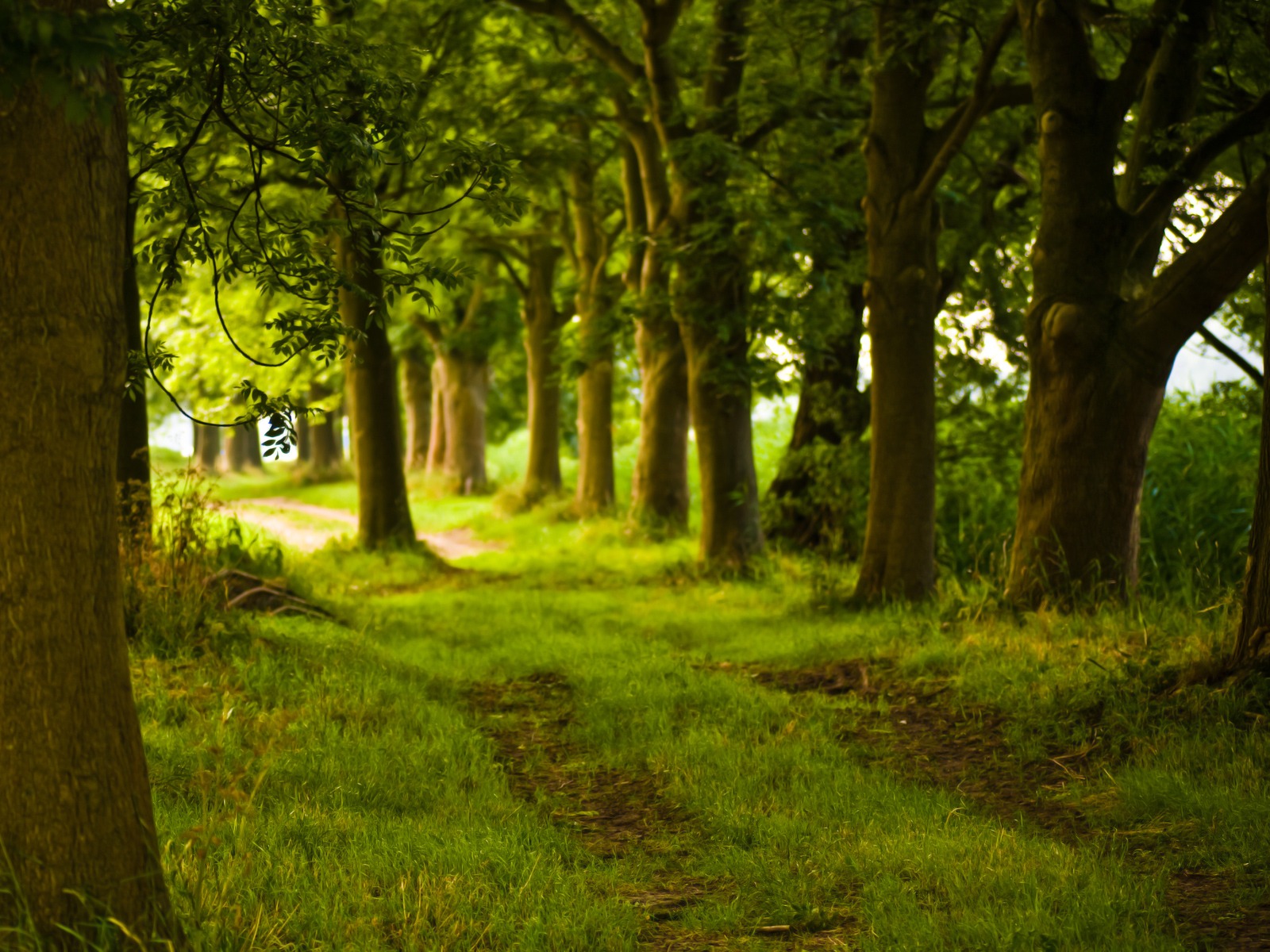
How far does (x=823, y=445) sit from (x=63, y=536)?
40.7 feet

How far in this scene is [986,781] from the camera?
6.01 meters

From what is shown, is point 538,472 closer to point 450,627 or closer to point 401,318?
point 401,318

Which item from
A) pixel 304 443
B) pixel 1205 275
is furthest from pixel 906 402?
pixel 304 443

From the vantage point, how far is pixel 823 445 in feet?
48.8

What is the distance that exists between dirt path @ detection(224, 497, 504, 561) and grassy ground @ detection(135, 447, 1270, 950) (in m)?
9.33

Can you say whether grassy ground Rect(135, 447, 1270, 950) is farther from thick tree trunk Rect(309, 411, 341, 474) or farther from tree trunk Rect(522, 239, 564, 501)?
thick tree trunk Rect(309, 411, 341, 474)

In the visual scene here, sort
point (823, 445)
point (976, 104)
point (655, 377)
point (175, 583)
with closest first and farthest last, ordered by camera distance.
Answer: point (175, 583) < point (976, 104) < point (823, 445) < point (655, 377)

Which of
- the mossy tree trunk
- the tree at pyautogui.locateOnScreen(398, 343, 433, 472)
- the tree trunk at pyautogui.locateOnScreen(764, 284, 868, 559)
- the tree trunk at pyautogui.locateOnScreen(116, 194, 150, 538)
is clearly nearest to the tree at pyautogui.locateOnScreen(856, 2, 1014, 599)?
the tree trunk at pyautogui.locateOnScreen(764, 284, 868, 559)

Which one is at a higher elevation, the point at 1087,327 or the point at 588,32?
the point at 588,32

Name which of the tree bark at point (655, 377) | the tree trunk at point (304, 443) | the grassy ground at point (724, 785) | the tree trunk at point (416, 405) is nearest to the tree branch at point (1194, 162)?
the grassy ground at point (724, 785)

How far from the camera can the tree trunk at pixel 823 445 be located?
14.7 meters

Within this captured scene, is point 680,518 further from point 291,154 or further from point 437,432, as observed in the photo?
point 437,432

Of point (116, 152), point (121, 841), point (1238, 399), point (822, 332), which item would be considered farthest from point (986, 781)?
point (1238, 399)

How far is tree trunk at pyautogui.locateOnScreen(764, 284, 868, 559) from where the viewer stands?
48.3 feet
